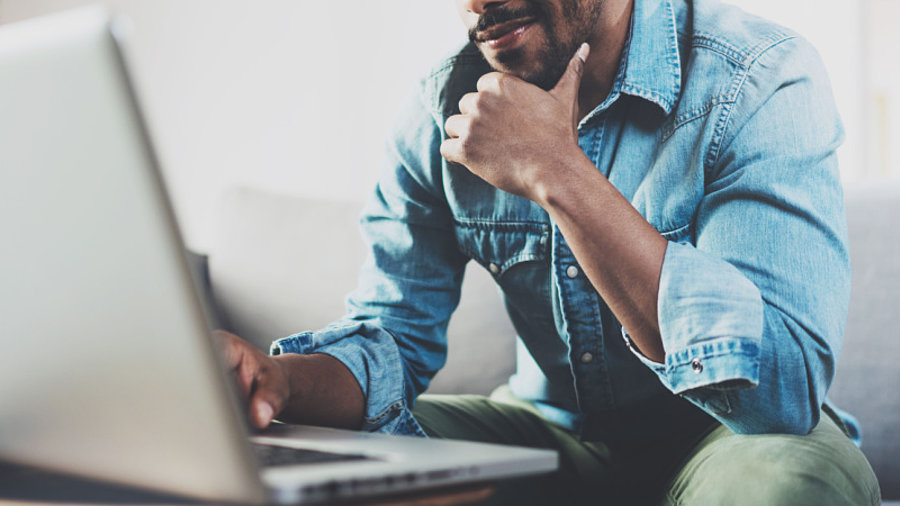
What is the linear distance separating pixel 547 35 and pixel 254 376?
0.57 m

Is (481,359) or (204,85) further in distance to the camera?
(204,85)

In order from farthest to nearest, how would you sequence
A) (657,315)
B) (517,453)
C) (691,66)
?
(691,66)
(657,315)
(517,453)

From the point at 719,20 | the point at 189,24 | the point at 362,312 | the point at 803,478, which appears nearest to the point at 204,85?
the point at 189,24

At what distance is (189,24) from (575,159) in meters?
2.00

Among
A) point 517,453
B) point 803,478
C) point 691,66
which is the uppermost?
point 691,66

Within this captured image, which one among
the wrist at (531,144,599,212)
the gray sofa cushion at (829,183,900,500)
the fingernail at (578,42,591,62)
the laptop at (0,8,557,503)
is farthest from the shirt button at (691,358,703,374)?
the gray sofa cushion at (829,183,900,500)

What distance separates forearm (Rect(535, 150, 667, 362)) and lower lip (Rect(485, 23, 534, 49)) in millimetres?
285

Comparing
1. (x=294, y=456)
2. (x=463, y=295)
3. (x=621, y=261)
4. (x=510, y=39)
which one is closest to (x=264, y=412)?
(x=294, y=456)

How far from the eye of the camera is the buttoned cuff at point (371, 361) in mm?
834

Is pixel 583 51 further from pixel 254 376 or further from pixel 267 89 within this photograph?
pixel 267 89

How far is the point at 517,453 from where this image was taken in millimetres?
441

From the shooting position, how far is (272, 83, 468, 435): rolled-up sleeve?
3.35 ft

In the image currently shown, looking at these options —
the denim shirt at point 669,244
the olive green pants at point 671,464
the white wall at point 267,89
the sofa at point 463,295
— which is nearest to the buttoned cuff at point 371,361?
the denim shirt at point 669,244

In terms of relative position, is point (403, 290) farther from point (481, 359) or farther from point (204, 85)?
point (204, 85)
